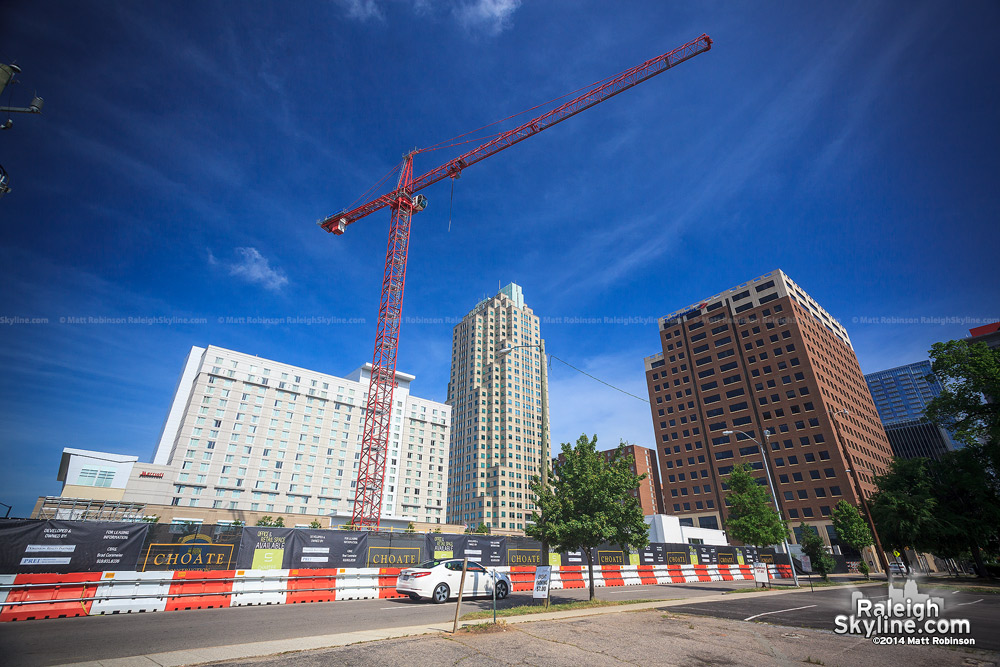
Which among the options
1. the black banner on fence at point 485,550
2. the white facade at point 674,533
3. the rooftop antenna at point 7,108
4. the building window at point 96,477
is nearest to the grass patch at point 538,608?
the black banner on fence at point 485,550

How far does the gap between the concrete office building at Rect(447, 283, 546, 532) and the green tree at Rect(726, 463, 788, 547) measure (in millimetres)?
87961

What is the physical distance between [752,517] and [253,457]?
268 feet

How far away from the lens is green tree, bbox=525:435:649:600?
16.5 m

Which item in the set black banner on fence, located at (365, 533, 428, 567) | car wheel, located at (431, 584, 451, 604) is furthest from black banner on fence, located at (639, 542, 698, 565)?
car wheel, located at (431, 584, 451, 604)

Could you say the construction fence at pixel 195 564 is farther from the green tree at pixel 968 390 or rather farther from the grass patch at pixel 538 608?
the green tree at pixel 968 390

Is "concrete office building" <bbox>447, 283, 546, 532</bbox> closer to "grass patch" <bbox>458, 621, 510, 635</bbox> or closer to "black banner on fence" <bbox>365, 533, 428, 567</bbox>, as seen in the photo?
"black banner on fence" <bbox>365, 533, 428, 567</bbox>

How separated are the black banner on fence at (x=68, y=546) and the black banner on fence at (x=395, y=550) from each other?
7900 mm

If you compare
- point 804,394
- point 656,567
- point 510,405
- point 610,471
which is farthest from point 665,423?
point 610,471

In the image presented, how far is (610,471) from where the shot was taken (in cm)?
1744

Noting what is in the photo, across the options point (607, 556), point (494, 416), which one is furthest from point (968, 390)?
point (494, 416)

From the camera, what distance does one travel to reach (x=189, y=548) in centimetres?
→ 1439

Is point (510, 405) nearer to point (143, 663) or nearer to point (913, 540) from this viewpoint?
point (913, 540)

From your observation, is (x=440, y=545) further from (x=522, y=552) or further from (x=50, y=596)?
(x=50, y=596)

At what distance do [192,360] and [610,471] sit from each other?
96229 millimetres
